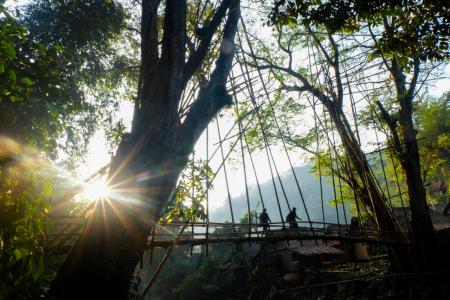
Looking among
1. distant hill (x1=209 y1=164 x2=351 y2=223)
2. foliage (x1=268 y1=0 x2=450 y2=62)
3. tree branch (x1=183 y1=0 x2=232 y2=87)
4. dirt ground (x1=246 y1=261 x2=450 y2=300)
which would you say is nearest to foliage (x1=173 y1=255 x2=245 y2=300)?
dirt ground (x1=246 y1=261 x2=450 y2=300)

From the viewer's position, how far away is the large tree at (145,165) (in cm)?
157

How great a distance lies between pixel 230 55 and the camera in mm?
3098

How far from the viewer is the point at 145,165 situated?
6.44ft

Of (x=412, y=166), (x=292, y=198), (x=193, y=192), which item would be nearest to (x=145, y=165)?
(x=193, y=192)

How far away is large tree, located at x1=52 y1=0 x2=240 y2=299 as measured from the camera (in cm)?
157

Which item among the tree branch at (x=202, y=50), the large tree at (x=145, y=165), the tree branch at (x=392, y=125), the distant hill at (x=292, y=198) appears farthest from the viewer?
the distant hill at (x=292, y=198)

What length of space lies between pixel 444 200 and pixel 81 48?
23.9 m

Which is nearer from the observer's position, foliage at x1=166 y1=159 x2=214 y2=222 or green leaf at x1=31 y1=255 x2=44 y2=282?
green leaf at x1=31 y1=255 x2=44 y2=282

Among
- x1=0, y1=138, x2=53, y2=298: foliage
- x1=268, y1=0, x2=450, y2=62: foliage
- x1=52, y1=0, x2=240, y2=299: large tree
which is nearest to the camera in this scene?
x1=0, y1=138, x2=53, y2=298: foliage

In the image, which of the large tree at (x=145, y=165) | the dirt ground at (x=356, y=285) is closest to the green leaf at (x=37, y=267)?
the large tree at (x=145, y=165)

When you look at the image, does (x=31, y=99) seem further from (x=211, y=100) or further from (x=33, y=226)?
(x=211, y=100)

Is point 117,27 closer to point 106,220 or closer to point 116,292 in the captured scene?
point 106,220

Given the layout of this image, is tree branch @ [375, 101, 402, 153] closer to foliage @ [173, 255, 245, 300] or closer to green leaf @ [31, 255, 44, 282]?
green leaf @ [31, 255, 44, 282]

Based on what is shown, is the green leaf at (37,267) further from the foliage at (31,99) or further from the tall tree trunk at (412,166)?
the tall tree trunk at (412,166)
